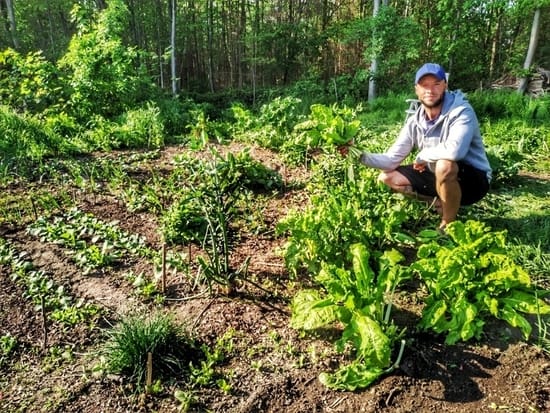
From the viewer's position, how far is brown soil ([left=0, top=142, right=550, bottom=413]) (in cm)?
184

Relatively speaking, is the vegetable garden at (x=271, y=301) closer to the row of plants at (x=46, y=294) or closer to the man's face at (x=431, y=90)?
the row of plants at (x=46, y=294)

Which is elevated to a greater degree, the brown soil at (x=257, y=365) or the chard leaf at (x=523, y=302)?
the chard leaf at (x=523, y=302)

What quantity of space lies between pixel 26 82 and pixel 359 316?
22.1 ft

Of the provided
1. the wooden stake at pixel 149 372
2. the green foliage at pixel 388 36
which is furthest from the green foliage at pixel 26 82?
the green foliage at pixel 388 36

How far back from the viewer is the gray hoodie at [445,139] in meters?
2.80

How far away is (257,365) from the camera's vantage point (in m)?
2.04

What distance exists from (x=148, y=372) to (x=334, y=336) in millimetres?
1011

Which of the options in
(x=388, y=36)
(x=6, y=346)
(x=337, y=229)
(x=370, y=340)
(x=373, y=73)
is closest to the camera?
(x=370, y=340)

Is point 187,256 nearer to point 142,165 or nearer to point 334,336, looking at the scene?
point 334,336

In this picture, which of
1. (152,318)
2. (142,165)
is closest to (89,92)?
(142,165)

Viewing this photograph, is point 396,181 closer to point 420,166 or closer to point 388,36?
point 420,166

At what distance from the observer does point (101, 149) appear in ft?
18.4

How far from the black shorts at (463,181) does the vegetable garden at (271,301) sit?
0.17 m

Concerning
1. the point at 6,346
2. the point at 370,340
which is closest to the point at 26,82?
the point at 6,346
